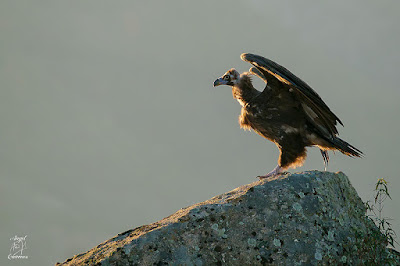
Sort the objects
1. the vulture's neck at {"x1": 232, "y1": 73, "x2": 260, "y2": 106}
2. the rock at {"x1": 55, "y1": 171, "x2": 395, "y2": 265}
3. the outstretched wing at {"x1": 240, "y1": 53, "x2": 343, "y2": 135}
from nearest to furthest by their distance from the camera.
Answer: the rock at {"x1": 55, "y1": 171, "x2": 395, "y2": 265}, the outstretched wing at {"x1": 240, "y1": 53, "x2": 343, "y2": 135}, the vulture's neck at {"x1": 232, "y1": 73, "x2": 260, "y2": 106}

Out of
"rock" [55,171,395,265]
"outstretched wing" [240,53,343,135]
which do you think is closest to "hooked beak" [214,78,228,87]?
"outstretched wing" [240,53,343,135]

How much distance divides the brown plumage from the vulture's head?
22.4 inches

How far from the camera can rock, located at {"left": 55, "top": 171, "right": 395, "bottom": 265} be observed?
5105mm

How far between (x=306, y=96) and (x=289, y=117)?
90 cm

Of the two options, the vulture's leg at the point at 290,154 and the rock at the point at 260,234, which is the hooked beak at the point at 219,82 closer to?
the vulture's leg at the point at 290,154

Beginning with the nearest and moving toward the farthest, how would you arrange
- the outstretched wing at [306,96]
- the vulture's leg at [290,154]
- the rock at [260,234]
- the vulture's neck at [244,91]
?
the rock at [260,234]
the outstretched wing at [306,96]
the vulture's leg at [290,154]
the vulture's neck at [244,91]

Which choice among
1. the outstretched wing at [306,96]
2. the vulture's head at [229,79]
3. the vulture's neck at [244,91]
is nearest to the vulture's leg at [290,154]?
the outstretched wing at [306,96]

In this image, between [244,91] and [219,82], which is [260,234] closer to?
[244,91]

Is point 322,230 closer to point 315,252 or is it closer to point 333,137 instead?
point 315,252

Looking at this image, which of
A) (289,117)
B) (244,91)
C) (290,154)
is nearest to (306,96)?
(289,117)

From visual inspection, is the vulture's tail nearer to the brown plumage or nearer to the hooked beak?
the brown plumage

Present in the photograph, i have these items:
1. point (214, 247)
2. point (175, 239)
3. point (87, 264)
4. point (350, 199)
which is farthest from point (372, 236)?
point (87, 264)

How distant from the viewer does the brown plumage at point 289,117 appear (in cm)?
749

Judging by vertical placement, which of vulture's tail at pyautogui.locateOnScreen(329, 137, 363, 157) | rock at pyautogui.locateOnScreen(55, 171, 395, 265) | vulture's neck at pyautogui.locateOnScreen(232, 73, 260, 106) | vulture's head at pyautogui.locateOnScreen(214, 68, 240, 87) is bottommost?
rock at pyautogui.locateOnScreen(55, 171, 395, 265)
